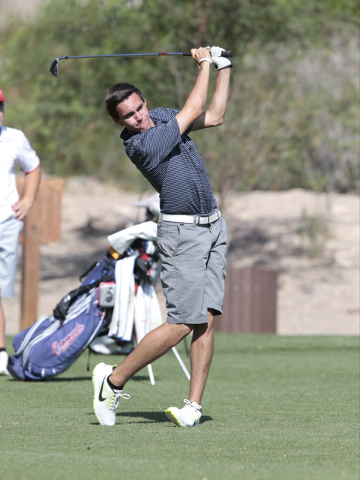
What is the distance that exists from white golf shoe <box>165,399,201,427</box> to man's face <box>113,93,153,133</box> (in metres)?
1.36

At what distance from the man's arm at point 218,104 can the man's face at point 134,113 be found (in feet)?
0.99

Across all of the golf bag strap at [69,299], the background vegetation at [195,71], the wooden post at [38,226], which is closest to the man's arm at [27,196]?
the golf bag strap at [69,299]

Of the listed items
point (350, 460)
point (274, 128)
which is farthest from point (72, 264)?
point (350, 460)

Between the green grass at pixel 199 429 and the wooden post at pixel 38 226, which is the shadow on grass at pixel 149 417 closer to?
the green grass at pixel 199 429

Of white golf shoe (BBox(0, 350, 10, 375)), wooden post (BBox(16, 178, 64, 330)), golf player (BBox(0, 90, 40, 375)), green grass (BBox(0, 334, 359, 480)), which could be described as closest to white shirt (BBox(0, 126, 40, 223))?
golf player (BBox(0, 90, 40, 375))

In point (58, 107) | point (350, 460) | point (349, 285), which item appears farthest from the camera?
point (349, 285)

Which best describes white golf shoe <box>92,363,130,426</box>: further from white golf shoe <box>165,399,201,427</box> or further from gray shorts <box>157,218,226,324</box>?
gray shorts <box>157,218,226,324</box>

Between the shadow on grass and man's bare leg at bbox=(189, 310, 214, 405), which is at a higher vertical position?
man's bare leg at bbox=(189, 310, 214, 405)

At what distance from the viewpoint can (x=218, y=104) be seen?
371 cm

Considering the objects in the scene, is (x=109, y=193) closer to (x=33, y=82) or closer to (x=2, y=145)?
(x=33, y=82)

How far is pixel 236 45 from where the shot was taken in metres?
12.6

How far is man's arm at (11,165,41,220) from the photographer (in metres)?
5.32

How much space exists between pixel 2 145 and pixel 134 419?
2396 millimetres

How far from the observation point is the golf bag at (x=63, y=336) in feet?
16.6
